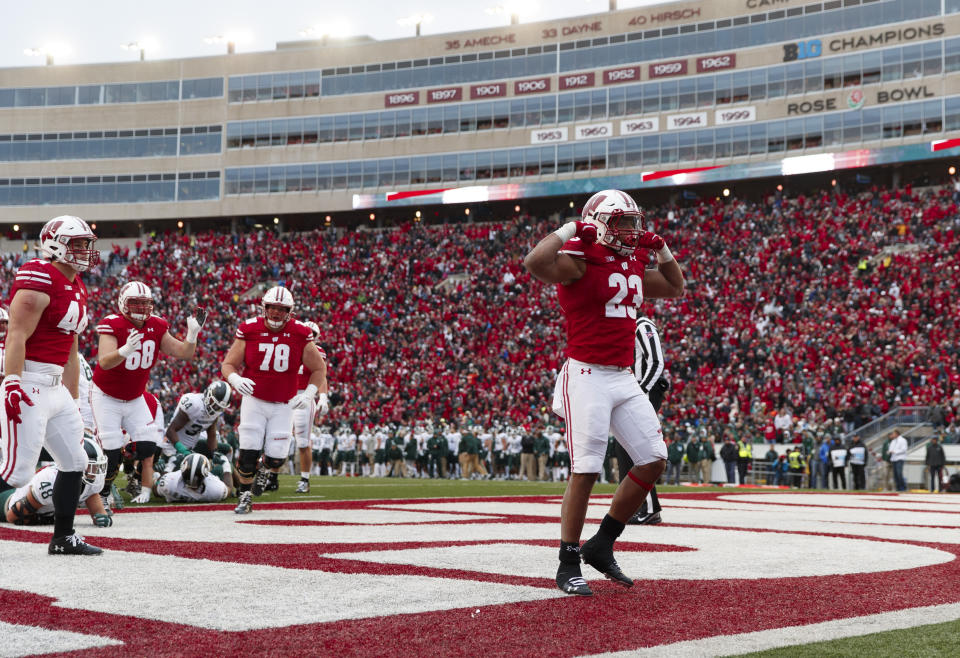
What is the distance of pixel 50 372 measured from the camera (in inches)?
262

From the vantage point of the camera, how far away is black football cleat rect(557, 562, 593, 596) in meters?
5.06

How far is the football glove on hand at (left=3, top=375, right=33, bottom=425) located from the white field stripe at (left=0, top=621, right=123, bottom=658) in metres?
2.58

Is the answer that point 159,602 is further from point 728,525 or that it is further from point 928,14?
point 928,14

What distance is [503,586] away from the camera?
5188mm

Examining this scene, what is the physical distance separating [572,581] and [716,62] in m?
44.8

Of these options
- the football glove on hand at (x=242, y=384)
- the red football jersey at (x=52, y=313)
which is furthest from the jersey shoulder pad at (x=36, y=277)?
the football glove on hand at (x=242, y=384)

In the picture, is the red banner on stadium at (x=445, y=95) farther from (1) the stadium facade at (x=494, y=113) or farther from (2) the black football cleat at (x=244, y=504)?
(2) the black football cleat at (x=244, y=504)

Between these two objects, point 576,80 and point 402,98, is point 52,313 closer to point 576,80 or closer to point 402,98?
point 576,80

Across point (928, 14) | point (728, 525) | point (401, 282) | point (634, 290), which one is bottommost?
point (728, 525)

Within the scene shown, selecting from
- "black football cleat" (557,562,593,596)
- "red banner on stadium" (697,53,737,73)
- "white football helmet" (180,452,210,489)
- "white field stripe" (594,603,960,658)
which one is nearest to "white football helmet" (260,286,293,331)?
"white football helmet" (180,452,210,489)

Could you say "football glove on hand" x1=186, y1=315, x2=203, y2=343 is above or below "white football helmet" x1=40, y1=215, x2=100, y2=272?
below

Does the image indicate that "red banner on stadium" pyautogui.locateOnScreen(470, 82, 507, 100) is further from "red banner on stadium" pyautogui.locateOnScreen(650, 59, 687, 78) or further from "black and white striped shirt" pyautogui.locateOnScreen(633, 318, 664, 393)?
"black and white striped shirt" pyautogui.locateOnScreen(633, 318, 664, 393)

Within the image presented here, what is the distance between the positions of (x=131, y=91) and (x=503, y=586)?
57312mm

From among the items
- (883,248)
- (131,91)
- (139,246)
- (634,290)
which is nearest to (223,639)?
(634,290)
